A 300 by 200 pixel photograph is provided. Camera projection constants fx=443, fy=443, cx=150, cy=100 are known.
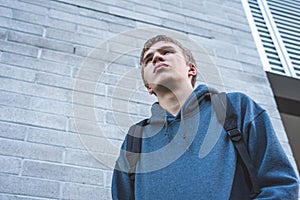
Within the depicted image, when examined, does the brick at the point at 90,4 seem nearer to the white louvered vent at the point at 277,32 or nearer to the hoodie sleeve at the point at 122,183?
the white louvered vent at the point at 277,32

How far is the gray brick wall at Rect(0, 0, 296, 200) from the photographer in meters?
1.84

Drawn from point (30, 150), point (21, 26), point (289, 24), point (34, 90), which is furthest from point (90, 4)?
point (289, 24)

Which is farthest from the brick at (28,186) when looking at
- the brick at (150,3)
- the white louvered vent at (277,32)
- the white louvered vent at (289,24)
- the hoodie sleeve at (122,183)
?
the white louvered vent at (289,24)

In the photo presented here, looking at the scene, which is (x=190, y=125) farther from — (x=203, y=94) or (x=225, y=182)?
(x=225, y=182)

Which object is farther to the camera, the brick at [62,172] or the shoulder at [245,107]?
the brick at [62,172]

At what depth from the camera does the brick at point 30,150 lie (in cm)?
182

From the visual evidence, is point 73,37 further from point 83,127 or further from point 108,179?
point 108,179

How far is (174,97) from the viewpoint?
149 cm

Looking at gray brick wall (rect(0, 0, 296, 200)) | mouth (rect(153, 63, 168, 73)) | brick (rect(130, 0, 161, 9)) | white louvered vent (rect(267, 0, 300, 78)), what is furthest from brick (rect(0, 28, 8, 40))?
white louvered vent (rect(267, 0, 300, 78))

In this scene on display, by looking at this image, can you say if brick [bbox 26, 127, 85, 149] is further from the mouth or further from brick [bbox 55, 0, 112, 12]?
brick [bbox 55, 0, 112, 12]

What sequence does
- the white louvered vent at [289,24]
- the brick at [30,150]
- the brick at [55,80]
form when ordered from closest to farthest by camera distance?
the brick at [30,150], the brick at [55,80], the white louvered vent at [289,24]

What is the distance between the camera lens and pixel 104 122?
6.98 ft

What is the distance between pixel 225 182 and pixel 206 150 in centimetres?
12

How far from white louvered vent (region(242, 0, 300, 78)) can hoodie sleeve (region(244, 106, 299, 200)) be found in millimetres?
1903
